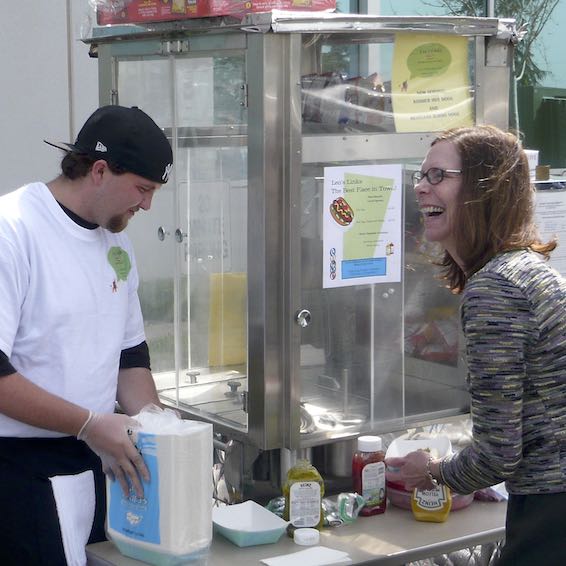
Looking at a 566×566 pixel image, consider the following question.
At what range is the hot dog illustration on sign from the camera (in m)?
2.48

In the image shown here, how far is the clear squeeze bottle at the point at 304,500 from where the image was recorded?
2.30 meters

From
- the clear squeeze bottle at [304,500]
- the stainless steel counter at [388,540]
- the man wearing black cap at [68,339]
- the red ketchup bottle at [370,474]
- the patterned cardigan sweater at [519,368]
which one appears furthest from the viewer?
the red ketchup bottle at [370,474]

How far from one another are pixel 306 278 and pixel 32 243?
2.18ft

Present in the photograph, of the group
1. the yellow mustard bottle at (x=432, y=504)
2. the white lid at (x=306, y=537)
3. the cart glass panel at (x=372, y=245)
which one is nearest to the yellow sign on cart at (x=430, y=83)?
the cart glass panel at (x=372, y=245)

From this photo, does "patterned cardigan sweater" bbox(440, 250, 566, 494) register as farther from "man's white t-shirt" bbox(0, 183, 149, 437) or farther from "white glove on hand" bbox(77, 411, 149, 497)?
"man's white t-shirt" bbox(0, 183, 149, 437)

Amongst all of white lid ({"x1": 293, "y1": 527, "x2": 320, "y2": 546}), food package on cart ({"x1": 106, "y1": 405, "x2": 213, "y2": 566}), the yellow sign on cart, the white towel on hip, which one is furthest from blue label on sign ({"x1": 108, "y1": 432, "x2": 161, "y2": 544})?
the yellow sign on cart

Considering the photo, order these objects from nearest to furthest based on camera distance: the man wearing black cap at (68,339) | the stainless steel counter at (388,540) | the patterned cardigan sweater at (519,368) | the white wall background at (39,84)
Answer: the patterned cardigan sweater at (519,368), the man wearing black cap at (68,339), the stainless steel counter at (388,540), the white wall background at (39,84)

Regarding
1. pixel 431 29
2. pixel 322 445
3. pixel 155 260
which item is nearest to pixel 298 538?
pixel 322 445

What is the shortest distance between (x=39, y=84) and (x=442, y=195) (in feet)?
9.28

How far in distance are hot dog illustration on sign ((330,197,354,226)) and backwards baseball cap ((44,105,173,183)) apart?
0.45 meters

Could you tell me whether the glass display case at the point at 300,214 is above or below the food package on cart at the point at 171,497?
above

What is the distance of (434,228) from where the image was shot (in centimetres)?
201

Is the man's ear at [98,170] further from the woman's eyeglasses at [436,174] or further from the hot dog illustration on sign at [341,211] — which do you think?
the woman's eyeglasses at [436,174]

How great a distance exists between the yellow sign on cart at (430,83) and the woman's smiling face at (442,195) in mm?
623
